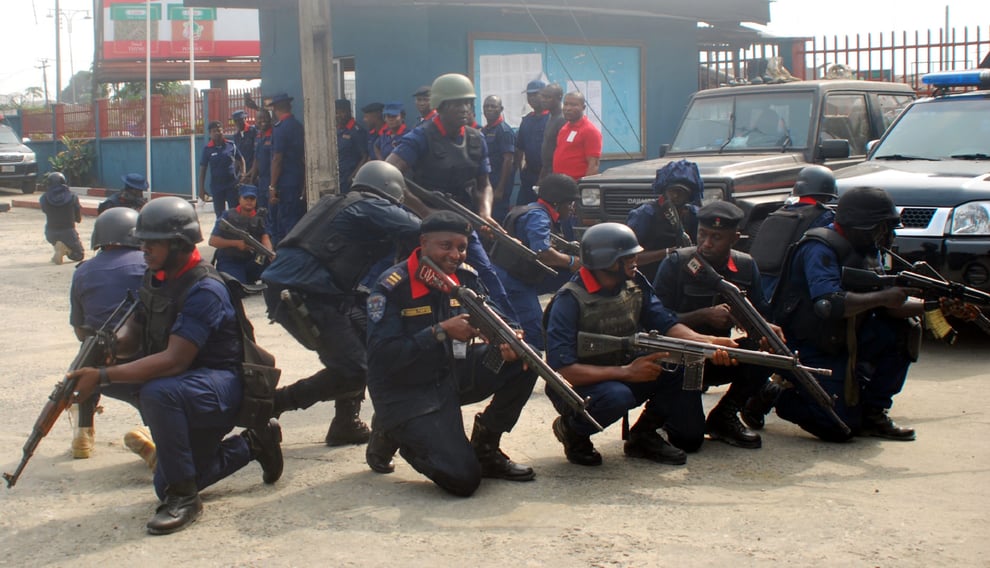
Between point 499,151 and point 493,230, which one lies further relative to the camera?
point 499,151

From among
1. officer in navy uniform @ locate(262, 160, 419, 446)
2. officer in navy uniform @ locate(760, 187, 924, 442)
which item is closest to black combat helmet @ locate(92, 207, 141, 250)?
officer in navy uniform @ locate(262, 160, 419, 446)

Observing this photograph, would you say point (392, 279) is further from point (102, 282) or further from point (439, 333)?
point (102, 282)

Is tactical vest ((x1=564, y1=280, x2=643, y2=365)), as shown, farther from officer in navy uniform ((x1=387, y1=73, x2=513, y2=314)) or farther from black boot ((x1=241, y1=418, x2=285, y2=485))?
officer in navy uniform ((x1=387, y1=73, x2=513, y2=314))

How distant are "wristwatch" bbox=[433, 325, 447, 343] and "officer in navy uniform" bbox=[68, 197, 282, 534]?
898 mm

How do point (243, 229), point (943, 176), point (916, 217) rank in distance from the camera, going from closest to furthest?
point (916, 217) < point (943, 176) < point (243, 229)

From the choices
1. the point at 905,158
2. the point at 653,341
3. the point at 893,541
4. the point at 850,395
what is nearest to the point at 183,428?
the point at 653,341

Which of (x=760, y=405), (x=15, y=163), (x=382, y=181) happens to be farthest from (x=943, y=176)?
(x=15, y=163)

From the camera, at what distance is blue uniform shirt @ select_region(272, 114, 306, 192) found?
38.9ft

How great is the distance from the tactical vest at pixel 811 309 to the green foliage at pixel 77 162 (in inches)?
983

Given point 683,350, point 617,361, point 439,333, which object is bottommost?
point 617,361

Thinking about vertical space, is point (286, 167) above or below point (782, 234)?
above

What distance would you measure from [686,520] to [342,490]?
159cm

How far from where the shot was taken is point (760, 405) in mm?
5758

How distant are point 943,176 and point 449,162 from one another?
143 inches
